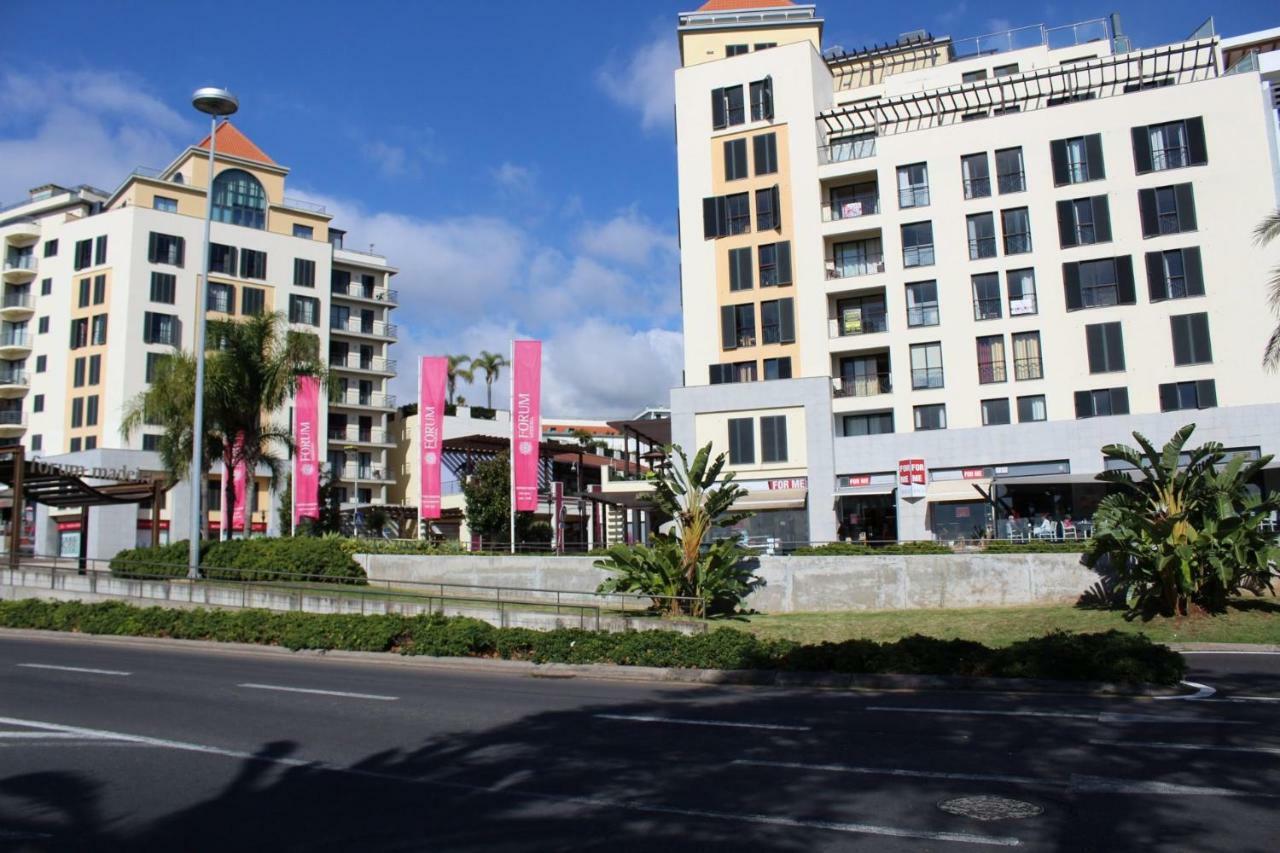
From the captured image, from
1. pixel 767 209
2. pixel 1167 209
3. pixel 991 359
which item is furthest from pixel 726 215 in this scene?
pixel 1167 209

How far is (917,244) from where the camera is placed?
46375mm

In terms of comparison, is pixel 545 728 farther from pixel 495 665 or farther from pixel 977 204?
pixel 977 204

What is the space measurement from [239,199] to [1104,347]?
58750 mm

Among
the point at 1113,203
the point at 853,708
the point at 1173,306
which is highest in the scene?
the point at 1113,203

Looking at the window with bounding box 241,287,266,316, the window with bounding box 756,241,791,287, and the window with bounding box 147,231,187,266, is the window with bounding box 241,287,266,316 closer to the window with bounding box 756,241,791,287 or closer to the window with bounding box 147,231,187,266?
the window with bounding box 147,231,187,266

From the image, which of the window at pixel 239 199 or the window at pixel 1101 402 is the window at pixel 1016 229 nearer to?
the window at pixel 1101 402

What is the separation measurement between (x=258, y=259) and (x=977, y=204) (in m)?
48.8

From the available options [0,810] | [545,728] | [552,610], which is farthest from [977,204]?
[0,810]

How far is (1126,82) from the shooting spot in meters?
46.3

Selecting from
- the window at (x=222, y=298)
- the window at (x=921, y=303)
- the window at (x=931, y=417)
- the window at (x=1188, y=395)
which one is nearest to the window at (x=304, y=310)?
the window at (x=222, y=298)

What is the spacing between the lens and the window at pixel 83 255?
6363cm

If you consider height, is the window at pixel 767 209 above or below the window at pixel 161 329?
above

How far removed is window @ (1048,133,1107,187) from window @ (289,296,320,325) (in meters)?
50.6

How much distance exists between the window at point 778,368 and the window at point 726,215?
6862mm
